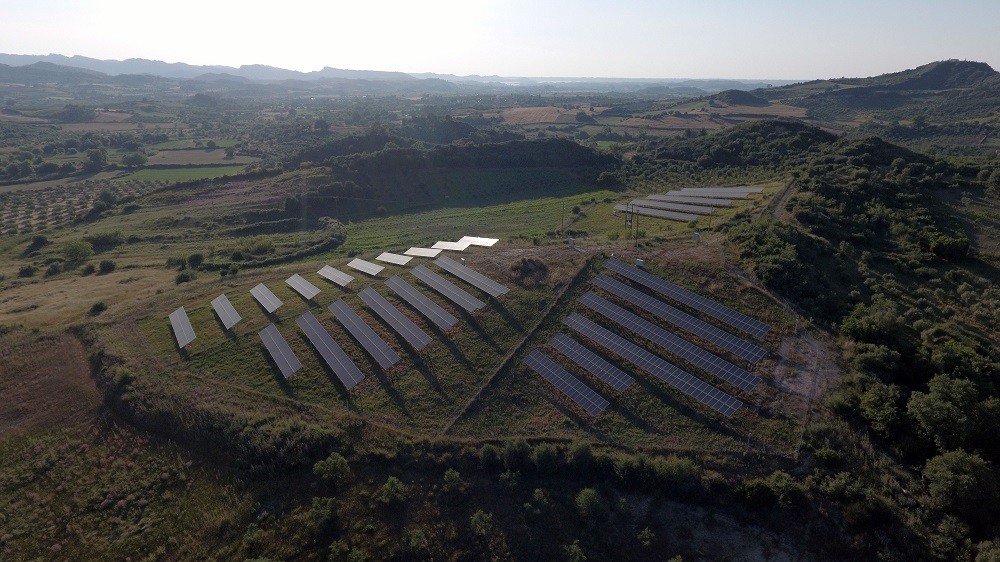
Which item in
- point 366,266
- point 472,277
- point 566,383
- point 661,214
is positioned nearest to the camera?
point 566,383

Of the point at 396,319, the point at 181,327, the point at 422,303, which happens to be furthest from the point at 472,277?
the point at 181,327

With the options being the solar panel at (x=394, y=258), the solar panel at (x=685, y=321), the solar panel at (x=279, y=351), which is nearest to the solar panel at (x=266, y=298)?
the solar panel at (x=279, y=351)

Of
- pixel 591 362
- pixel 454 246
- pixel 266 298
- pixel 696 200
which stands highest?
pixel 696 200

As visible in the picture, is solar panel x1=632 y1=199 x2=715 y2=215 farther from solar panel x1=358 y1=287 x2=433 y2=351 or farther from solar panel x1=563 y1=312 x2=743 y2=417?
solar panel x1=358 y1=287 x2=433 y2=351

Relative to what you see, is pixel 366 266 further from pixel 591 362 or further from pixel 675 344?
pixel 675 344

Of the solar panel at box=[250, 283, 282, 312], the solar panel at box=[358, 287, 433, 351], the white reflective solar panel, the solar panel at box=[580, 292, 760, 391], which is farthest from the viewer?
the white reflective solar panel

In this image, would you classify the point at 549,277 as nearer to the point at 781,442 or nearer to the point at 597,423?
the point at 597,423

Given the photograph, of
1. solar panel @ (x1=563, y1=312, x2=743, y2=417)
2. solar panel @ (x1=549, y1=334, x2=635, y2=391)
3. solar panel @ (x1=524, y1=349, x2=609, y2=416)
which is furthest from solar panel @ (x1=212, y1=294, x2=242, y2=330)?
solar panel @ (x1=563, y1=312, x2=743, y2=417)
